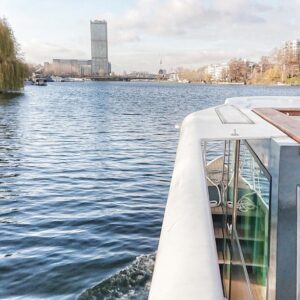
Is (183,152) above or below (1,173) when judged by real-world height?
above

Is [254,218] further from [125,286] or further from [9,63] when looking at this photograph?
[9,63]

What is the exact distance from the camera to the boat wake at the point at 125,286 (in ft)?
22.6

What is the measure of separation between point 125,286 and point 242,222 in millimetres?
3808

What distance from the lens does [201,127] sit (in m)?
3.95

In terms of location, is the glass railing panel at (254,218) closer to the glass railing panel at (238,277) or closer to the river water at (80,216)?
the glass railing panel at (238,277)

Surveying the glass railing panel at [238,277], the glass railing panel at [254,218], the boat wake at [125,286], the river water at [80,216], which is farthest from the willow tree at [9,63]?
the glass railing panel at [254,218]

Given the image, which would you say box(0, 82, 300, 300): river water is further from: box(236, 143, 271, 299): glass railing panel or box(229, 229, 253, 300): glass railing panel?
box(236, 143, 271, 299): glass railing panel

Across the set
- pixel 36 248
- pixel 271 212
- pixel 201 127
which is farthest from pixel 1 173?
pixel 271 212

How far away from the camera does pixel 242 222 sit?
3.93m

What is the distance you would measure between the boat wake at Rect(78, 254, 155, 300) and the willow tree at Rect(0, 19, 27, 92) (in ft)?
172

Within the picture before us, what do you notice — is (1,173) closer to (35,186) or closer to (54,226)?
(35,186)

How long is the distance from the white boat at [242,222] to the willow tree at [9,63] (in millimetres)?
55998

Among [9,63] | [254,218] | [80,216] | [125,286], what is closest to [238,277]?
[254,218]

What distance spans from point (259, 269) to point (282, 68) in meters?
192
